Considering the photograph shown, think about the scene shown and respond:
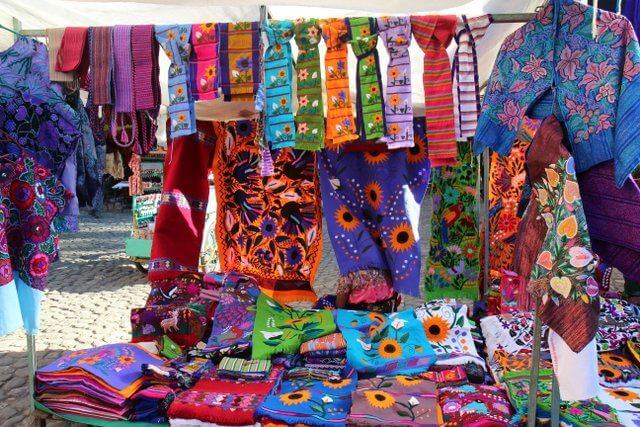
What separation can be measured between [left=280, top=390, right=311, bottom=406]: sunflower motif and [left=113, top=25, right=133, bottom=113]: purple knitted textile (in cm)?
153

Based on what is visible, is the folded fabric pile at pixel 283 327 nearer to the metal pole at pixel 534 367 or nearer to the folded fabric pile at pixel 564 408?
the folded fabric pile at pixel 564 408

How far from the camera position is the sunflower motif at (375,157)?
3230mm

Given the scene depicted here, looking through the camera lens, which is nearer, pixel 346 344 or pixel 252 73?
pixel 252 73

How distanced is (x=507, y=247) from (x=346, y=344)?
1.73 meters

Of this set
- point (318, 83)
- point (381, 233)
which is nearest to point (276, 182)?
point (381, 233)

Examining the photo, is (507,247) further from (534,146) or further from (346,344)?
(534,146)

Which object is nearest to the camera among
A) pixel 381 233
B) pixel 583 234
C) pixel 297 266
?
pixel 583 234

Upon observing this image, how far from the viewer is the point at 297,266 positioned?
11.3ft

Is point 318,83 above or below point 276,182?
above

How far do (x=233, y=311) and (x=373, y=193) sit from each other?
3.70 feet

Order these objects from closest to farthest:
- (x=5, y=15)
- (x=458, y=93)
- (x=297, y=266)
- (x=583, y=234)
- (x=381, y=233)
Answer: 1. (x=583, y=234)
2. (x=458, y=93)
3. (x=5, y=15)
4. (x=381, y=233)
5. (x=297, y=266)

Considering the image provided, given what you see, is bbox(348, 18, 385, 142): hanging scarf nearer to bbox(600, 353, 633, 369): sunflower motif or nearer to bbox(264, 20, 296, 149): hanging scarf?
bbox(264, 20, 296, 149): hanging scarf

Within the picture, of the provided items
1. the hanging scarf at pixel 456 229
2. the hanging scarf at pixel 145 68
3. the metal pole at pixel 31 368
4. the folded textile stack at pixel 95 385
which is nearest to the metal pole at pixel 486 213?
the hanging scarf at pixel 456 229

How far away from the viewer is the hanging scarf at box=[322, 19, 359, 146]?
92.8 inches
